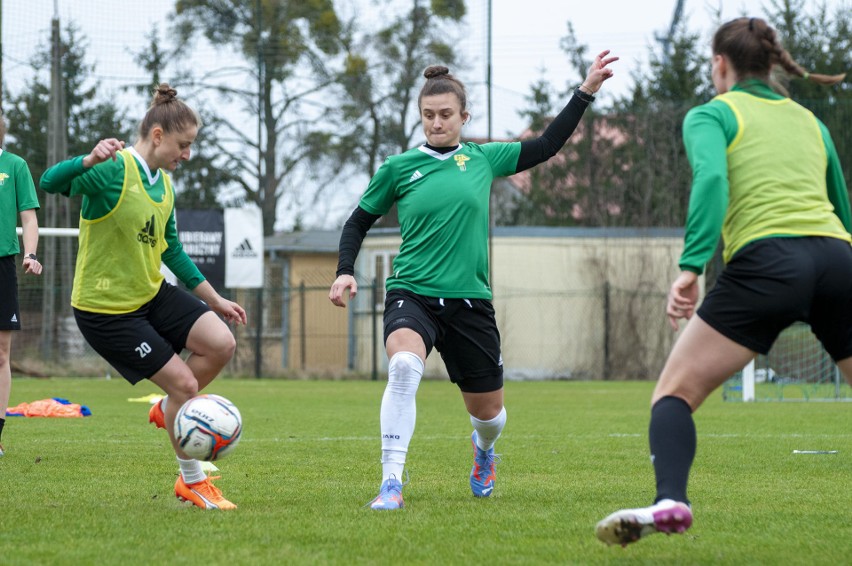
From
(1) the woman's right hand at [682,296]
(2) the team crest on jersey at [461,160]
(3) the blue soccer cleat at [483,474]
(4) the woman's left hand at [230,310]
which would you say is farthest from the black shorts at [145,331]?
(1) the woman's right hand at [682,296]

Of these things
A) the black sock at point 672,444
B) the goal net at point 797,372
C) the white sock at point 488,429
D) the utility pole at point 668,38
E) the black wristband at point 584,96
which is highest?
the utility pole at point 668,38

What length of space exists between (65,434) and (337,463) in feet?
9.69

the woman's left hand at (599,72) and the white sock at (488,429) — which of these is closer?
the woman's left hand at (599,72)

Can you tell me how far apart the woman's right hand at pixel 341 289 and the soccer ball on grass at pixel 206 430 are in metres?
0.71

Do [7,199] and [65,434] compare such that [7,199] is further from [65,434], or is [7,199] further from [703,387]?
[703,387]

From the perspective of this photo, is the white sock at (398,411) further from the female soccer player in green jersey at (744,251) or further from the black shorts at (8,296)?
the black shorts at (8,296)

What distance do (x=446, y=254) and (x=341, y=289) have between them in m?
0.54

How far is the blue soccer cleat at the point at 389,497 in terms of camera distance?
16.2 ft

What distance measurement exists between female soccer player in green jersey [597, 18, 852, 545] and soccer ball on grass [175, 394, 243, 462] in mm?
1885

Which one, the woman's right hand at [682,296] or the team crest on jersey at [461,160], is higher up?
A: the team crest on jersey at [461,160]

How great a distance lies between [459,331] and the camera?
5.43m

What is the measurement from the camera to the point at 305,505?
16.9ft

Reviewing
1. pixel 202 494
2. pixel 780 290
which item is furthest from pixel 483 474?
pixel 780 290

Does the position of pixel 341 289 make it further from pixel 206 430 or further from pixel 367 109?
pixel 367 109
